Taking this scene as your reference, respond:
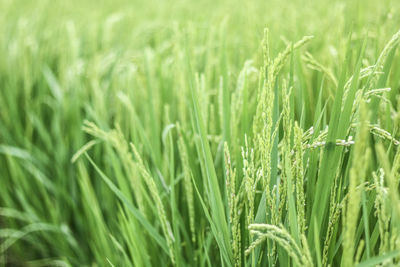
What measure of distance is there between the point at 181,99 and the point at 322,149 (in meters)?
0.43

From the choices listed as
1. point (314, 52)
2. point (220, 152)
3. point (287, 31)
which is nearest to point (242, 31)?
point (287, 31)

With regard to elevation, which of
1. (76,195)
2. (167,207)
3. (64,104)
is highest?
(64,104)

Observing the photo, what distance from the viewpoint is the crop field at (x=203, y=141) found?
22.4 inches

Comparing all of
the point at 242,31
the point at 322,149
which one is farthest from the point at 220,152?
the point at 242,31

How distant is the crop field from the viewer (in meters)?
0.57

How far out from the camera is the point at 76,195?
1425mm

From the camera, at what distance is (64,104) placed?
4.91 ft

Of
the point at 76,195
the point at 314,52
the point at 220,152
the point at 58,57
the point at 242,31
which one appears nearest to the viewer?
the point at 220,152

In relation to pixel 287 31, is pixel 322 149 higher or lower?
lower

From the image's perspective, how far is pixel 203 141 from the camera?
653 mm

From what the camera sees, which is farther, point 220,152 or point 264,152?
point 220,152

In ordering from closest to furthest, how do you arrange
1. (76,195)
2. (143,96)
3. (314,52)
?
(143,96), (314,52), (76,195)

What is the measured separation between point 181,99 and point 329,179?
470 millimetres

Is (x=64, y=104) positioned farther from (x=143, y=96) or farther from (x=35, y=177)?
(x=143, y=96)
